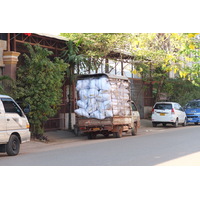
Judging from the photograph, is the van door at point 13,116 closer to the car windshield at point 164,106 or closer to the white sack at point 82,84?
the white sack at point 82,84

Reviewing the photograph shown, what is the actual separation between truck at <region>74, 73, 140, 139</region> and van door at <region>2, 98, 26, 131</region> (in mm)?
5444

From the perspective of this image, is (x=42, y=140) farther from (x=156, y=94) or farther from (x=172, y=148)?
(x=156, y=94)

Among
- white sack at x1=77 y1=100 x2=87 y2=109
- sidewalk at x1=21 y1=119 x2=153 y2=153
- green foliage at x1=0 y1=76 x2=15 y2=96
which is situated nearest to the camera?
sidewalk at x1=21 y1=119 x2=153 y2=153

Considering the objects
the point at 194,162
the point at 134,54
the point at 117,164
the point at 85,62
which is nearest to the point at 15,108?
the point at 117,164

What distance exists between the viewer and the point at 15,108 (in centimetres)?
1416

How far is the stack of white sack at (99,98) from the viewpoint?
19344 millimetres

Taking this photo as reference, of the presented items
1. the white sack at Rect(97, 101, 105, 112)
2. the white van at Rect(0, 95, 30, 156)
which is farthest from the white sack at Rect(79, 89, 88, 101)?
the white van at Rect(0, 95, 30, 156)

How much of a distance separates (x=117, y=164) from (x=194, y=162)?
2058 millimetres

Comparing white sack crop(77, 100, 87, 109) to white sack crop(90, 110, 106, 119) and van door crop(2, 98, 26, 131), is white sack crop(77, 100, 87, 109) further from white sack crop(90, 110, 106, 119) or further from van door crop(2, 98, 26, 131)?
van door crop(2, 98, 26, 131)

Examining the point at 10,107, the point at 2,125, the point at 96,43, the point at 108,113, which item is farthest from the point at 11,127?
the point at 96,43

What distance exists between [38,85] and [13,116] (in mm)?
4993

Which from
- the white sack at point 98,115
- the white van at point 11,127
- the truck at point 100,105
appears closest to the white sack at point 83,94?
the truck at point 100,105

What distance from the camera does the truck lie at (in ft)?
63.3

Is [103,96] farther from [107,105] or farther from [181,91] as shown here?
[181,91]
